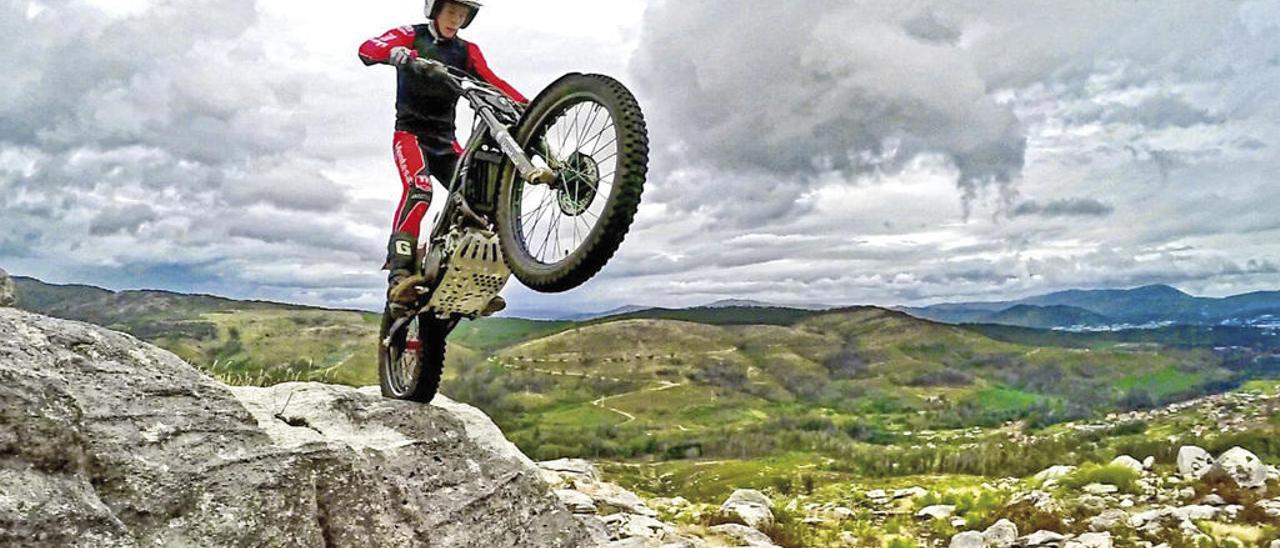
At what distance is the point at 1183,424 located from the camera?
326 feet

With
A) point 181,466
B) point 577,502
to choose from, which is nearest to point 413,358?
point 181,466

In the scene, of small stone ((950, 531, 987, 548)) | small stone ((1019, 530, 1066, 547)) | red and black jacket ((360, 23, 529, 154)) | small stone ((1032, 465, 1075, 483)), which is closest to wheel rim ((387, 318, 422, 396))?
red and black jacket ((360, 23, 529, 154))

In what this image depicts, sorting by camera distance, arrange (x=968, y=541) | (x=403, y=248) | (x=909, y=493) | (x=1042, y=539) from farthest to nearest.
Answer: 1. (x=909, y=493)
2. (x=968, y=541)
3. (x=1042, y=539)
4. (x=403, y=248)

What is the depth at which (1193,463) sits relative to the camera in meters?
22.7

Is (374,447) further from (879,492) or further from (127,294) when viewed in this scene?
(127,294)

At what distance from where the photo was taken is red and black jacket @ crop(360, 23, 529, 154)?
8.62 m

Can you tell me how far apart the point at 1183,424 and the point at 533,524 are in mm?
110004

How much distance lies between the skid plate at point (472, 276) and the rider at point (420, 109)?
22 centimetres

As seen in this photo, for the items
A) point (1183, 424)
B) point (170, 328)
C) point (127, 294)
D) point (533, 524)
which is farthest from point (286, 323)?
point (533, 524)

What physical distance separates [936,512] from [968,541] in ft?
16.0

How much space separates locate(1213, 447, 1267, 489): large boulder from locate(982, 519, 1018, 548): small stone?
6.51 meters

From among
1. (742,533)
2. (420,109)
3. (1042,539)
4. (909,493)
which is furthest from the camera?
(909,493)

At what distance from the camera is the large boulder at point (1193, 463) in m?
22.0

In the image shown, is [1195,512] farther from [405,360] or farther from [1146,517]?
[405,360]
